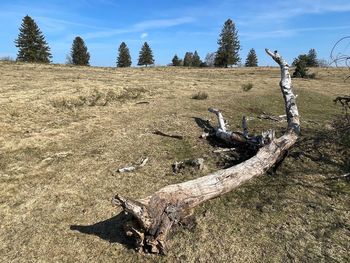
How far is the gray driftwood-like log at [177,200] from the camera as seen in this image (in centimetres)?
450

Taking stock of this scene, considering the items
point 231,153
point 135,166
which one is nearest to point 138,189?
point 135,166

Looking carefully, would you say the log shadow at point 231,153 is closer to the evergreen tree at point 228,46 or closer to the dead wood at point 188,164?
the dead wood at point 188,164

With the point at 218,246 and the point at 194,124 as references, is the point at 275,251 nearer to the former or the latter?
the point at 218,246

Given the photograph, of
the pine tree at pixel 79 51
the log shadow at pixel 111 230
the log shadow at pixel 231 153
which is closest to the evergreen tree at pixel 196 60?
the pine tree at pixel 79 51

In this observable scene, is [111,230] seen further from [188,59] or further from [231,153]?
[188,59]

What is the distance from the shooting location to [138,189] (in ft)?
20.7

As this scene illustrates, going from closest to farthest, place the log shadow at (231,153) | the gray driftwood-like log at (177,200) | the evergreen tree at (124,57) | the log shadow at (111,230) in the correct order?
the gray driftwood-like log at (177,200) → the log shadow at (111,230) → the log shadow at (231,153) → the evergreen tree at (124,57)

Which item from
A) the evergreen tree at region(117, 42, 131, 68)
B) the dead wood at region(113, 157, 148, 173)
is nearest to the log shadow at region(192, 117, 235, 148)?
the dead wood at region(113, 157, 148, 173)

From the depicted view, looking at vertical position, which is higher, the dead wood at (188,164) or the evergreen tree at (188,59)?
the evergreen tree at (188,59)

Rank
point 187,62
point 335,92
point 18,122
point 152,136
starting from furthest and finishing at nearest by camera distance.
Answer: point 187,62, point 335,92, point 18,122, point 152,136

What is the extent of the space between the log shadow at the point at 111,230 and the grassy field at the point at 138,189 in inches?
0.6

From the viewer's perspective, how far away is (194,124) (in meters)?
10.1

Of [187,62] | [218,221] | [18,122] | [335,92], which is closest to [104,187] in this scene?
[218,221]

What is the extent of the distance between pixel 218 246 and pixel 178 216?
2.33ft
